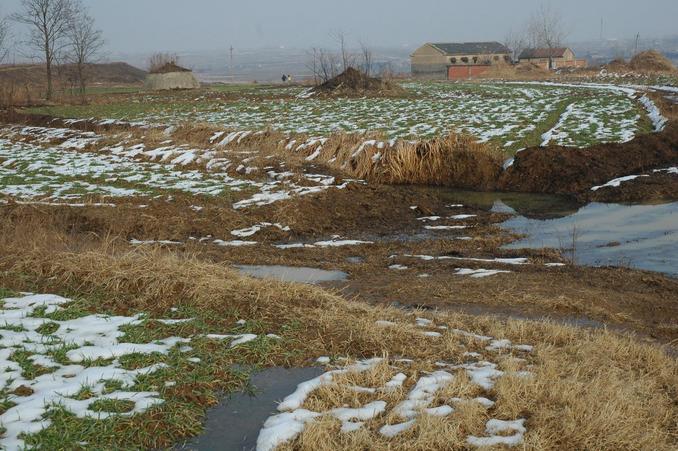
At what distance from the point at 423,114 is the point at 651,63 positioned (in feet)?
176

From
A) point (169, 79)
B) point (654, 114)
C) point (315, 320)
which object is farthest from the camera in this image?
point (169, 79)

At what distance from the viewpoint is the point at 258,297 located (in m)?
7.40

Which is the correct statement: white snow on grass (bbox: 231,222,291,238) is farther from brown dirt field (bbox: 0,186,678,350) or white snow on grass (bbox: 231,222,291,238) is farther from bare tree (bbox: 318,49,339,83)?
bare tree (bbox: 318,49,339,83)

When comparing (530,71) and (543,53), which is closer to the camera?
(530,71)

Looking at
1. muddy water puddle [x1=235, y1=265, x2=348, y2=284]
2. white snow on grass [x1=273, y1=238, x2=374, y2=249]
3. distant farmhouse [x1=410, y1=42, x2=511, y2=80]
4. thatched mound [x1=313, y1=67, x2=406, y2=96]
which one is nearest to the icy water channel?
white snow on grass [x1=273, y1=238, x2=374, y2=249]

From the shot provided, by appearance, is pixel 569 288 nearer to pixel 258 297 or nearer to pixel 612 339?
pixel 612 339

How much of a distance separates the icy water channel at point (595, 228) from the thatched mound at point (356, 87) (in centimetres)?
3087

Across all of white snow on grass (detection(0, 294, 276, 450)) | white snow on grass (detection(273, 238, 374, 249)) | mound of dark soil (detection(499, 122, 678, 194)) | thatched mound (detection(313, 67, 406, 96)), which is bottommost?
white snow on grass (detection(273, 238, 374, 249))

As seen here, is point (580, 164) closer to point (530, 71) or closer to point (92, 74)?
point (530, 71)

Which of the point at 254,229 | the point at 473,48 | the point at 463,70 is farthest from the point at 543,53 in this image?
the point at 254,229

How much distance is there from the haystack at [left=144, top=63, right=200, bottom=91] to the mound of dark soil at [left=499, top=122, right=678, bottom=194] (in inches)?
1939

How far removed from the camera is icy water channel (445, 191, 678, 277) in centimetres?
1101

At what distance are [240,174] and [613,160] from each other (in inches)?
406

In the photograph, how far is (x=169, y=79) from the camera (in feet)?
203
